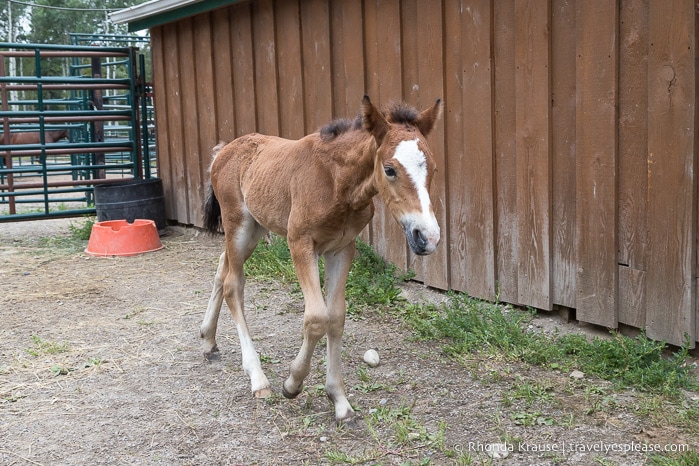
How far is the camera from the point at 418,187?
3.30m

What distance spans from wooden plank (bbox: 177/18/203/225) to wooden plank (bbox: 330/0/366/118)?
9.59ft

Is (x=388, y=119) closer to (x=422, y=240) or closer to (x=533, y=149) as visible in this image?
(x=422, y=240)

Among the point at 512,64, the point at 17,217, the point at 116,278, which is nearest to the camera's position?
the point at 512,64

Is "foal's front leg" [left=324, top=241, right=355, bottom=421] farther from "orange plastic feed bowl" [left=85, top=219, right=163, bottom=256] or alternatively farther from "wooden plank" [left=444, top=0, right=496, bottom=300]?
"orange plastic feed bowl" [left=85, top=219, right=163, bottom=256]

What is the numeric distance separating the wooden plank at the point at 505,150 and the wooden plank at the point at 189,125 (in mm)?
4914

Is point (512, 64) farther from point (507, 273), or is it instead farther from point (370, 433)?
point (370, 433)

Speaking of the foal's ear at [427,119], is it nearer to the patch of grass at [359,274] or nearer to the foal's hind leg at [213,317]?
the foal's hind leg at [213,317]

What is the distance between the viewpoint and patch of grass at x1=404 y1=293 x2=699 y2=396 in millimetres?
4168

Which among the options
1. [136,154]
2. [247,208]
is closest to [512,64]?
[247,208]

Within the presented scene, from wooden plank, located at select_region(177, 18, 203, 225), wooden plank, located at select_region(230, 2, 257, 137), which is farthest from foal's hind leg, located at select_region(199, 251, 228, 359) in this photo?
wooden plank, located at select_region(177, 18, 203, 225)

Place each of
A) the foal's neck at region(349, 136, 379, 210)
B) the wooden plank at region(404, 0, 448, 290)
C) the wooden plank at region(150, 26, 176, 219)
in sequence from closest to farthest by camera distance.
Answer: the foal's neck at region(349, 136, 379, 210), the wooden plank at region(404, 0, 448, 290), the wooden plank at region(150, 26, 176, 219)

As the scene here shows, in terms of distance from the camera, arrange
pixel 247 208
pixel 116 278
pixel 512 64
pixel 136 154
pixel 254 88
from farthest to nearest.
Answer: pixel 136 154
pixel 254 88
pixel 116 278
pixel 512 64
pixel 247 208

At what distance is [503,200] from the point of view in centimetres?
555

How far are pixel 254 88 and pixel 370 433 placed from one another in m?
5.49
